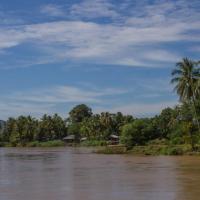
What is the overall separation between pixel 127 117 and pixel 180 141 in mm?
52448

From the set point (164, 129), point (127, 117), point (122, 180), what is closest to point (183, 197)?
point (122, 180)

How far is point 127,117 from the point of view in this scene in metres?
126

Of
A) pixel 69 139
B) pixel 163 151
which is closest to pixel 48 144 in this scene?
pixel 69 139

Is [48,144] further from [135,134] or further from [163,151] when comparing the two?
[163,151]

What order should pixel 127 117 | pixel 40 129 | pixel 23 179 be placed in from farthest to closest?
1. pixel 40 129
2. pixel 127 117
3. pixel 23 179

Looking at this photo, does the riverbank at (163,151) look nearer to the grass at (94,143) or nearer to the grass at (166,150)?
the grass at (166,150)

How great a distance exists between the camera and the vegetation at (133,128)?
61500 mm

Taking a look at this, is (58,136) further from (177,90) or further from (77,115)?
(177,90)

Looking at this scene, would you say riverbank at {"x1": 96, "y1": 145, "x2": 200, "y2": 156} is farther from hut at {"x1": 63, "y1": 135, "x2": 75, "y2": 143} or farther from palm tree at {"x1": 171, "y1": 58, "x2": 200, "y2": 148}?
hut at {"x1": 63, "y1": 135, "x2": 75, "y2": 143}

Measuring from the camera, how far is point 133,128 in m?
81.1

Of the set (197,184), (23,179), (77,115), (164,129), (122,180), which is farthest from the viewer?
(77,115)

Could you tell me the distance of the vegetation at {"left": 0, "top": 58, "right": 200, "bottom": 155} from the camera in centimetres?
6150

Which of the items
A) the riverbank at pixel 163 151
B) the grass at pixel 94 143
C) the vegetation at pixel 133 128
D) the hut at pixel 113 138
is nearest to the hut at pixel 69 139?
the vegetation at pixel 133 128

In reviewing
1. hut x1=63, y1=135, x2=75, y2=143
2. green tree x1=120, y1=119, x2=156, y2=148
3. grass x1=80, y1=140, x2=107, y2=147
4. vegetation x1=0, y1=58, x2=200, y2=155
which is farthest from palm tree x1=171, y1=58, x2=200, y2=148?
hut x1=63, y1=135, x2=75, y2=143
